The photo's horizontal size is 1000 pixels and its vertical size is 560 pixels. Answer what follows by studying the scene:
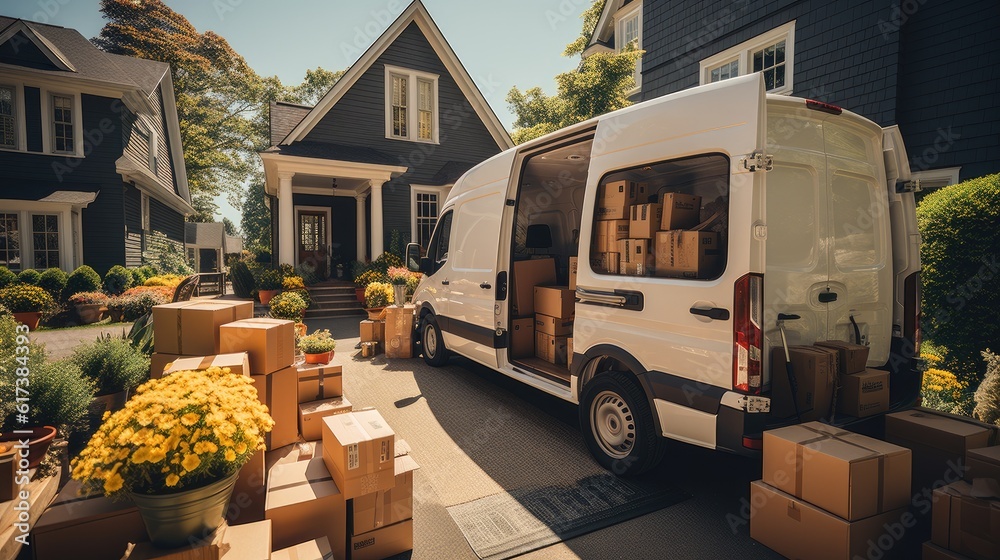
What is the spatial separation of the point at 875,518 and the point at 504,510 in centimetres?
216

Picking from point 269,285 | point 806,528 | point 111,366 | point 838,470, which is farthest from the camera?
point 269,285

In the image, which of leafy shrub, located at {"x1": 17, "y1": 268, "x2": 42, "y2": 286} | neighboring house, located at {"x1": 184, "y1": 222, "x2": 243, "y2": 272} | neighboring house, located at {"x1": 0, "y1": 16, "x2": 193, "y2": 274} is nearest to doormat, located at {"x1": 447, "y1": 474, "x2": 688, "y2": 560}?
leafy shrub, located at {"x1": 17, "y1": 268, "x2": 42, "y2": 286}

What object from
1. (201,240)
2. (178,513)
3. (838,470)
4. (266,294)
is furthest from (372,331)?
(201,240)

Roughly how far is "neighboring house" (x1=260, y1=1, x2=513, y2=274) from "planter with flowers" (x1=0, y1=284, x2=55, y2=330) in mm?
5083

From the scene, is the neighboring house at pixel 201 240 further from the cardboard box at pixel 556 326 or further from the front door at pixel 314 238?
the cardboard box at pixel 556 326

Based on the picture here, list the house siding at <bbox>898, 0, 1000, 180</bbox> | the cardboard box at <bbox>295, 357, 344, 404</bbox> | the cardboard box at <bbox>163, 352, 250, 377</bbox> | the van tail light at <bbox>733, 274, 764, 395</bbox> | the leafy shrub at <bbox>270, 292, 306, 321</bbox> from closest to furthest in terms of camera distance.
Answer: the van tail light at <bbox>733, 274, 764, 395</bbox>, the cardboard box at <bbox>163, 352, 250, 377</bbox>, the cardboard box at <bbox>295, 357, 344, 404</bbox>, the house siding at <bbox>898, 0, 1000, 180</bbox>, the leafy shrub at <bbox>270, 292, 306, 321</bbox>

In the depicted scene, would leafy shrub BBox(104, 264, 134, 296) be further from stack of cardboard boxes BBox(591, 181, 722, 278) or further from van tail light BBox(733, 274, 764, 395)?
van tail light BBox(733, 274, 764, 395)

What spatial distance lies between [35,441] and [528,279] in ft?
14.5

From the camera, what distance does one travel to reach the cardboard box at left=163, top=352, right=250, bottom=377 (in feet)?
9.86

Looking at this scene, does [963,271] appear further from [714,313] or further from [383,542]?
[383,542]

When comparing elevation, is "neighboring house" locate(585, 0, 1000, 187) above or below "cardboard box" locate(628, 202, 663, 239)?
above

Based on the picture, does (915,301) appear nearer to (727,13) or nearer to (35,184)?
(727,13)

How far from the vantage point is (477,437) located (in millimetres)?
4488

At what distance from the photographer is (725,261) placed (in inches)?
114
